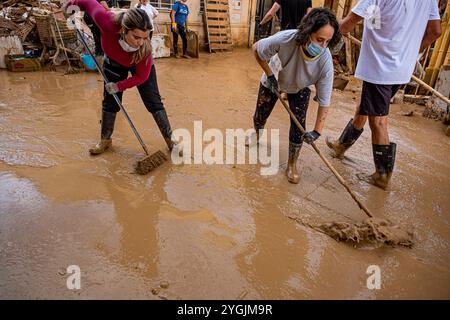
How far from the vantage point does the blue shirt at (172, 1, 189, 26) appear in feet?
26.6

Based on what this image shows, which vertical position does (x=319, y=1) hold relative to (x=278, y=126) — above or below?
above

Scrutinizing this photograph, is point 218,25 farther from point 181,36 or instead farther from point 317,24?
point 317,24

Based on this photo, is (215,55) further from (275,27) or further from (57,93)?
(57,93)

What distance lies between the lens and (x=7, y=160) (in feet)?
9.50

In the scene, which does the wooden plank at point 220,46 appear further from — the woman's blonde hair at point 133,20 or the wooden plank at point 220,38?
the woman's blonde hair at point 133,20

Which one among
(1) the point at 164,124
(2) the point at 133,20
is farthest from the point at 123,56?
(1) the point at 164,124

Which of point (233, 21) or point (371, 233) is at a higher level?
point (233, 21)

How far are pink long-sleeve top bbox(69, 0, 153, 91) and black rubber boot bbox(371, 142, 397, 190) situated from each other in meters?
2.11

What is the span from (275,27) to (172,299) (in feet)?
33.2

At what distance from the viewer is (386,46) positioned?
2.54 meters

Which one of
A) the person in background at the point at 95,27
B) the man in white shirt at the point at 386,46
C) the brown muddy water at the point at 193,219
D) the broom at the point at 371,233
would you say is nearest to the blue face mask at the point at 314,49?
the man in white shirt at the point at 386,46

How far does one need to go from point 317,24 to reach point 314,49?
0.18m

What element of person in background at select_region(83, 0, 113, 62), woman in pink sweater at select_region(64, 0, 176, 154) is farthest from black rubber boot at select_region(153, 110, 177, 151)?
person in background at select_region(83, 0, 113, 62)

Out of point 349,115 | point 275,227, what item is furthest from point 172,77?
point 275,227
